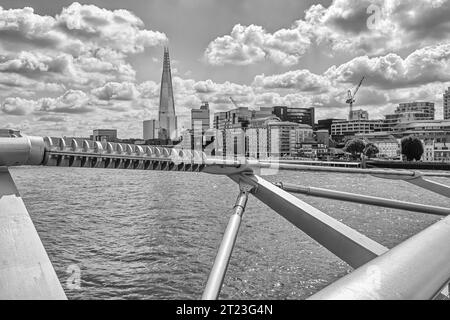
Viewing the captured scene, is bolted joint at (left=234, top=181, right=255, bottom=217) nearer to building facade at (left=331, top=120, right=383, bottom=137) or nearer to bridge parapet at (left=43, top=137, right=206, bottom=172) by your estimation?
bridge parapet at (left=43, top=137, right=206, bottom=172)

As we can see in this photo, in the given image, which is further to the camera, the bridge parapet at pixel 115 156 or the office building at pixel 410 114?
the office building at pixel 410 114

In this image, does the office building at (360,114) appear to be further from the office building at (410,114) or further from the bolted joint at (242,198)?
the bolted joint at (242,198)

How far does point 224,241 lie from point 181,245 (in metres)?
4.45

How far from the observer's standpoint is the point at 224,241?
8.32ft

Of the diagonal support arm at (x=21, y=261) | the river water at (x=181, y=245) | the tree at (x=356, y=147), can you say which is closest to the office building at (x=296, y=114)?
the tree at (x=356, y=147)

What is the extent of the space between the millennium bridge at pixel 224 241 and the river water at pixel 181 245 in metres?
1.74

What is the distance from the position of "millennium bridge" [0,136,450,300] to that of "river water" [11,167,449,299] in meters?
1.74

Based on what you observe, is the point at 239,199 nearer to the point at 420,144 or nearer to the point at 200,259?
the point at 200,259

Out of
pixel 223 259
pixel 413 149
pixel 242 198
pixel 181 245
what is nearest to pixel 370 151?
pixel 413 149

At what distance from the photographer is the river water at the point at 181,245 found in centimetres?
478

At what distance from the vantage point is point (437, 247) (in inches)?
55.8

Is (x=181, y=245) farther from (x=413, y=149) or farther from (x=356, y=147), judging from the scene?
(x=356, y=147)

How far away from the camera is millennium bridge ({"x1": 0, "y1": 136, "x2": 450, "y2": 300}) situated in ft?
3.40
